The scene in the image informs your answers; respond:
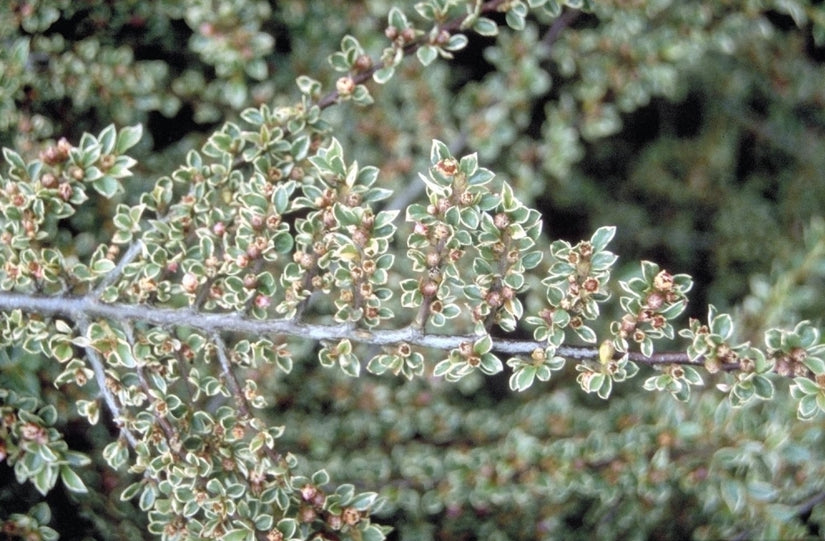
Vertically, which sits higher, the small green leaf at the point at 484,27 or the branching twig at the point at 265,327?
the small green leaf at the point at 484,27

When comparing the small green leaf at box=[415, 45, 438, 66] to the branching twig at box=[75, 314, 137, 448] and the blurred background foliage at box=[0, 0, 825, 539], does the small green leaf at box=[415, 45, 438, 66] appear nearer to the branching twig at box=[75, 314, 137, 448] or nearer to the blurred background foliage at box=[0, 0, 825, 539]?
the blurred background foliage at box=[0, 0, 825, 539]

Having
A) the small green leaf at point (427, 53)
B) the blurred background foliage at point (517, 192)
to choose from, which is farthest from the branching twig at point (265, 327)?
the small green leaf at point (427, 53)

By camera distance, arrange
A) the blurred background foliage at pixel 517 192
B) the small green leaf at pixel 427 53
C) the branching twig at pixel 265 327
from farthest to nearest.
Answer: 1. the blurred background foliage at pixel 517 192
2. the small green leaf at pixel 427 53
3. the branching twig at pixel 265 327

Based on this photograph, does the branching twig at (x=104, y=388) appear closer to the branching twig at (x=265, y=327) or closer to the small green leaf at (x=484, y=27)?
the branching twig at (x=265, y=327)

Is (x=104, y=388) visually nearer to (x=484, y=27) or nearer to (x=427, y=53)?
(x=427, y=53)

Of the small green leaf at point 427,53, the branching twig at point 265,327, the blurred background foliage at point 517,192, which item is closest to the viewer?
the branching twig at point 265,327

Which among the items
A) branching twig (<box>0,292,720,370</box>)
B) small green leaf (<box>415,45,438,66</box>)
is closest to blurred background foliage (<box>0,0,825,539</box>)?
branching twig (<box>0,292,720,370</box>)

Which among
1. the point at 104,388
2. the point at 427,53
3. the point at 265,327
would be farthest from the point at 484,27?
the point at 104,388

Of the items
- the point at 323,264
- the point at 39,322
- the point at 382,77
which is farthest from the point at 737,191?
the point at 39,322
